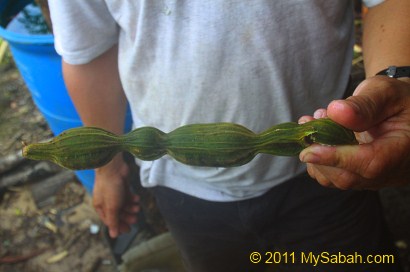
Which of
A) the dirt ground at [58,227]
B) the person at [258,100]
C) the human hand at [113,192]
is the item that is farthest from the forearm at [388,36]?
the dirt ground at [58,227]

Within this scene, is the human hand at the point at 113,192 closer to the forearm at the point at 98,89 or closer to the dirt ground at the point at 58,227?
the forearm at the point at 98,89

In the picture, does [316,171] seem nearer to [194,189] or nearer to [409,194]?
[194,189]

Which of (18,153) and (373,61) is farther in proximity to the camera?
(18,153)

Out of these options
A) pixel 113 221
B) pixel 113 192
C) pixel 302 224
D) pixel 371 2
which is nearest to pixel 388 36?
pixel 371 2

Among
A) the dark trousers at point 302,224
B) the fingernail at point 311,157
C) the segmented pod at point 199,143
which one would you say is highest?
the fingernail at point 311,157

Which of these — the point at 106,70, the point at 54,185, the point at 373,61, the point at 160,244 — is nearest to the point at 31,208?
the point at 54,185

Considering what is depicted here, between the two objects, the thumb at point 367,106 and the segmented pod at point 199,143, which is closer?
the thumb at point 367,106
